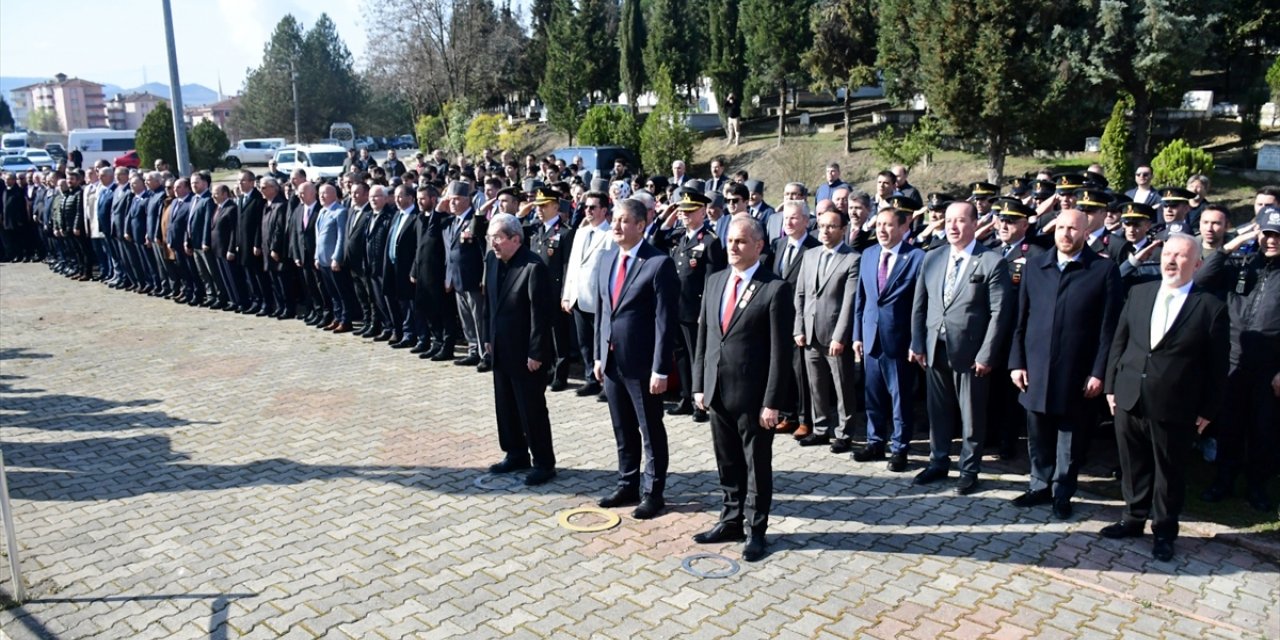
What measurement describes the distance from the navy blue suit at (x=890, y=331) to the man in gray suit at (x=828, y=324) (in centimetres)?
11

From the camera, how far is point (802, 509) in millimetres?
6254

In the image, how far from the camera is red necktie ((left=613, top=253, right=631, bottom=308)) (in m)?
6.23

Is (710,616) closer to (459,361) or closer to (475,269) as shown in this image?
(475,269)

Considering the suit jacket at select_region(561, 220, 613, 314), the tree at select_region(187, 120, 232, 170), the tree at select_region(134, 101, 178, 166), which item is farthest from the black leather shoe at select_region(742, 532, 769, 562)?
the tree at select_region(187, 120, 232, 170)

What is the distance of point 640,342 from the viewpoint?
20.0 ft

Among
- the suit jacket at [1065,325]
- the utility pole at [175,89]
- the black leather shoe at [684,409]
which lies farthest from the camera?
the utility pole at [175,89]

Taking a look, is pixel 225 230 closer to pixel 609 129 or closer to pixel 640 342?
pixel 640 342

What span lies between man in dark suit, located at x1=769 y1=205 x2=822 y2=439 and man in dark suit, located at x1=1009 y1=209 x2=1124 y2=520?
1895 millimetres

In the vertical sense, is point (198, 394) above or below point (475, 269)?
below

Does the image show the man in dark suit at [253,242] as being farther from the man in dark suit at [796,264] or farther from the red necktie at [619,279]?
the red necktie at [619,279]

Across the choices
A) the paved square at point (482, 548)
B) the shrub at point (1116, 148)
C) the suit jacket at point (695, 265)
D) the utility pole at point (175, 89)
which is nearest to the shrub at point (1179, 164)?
the shrub at point (1116, 148)

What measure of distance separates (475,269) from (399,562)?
441cm

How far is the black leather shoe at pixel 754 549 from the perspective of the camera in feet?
18.0

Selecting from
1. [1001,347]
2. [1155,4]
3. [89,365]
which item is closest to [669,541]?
[1001,347]
